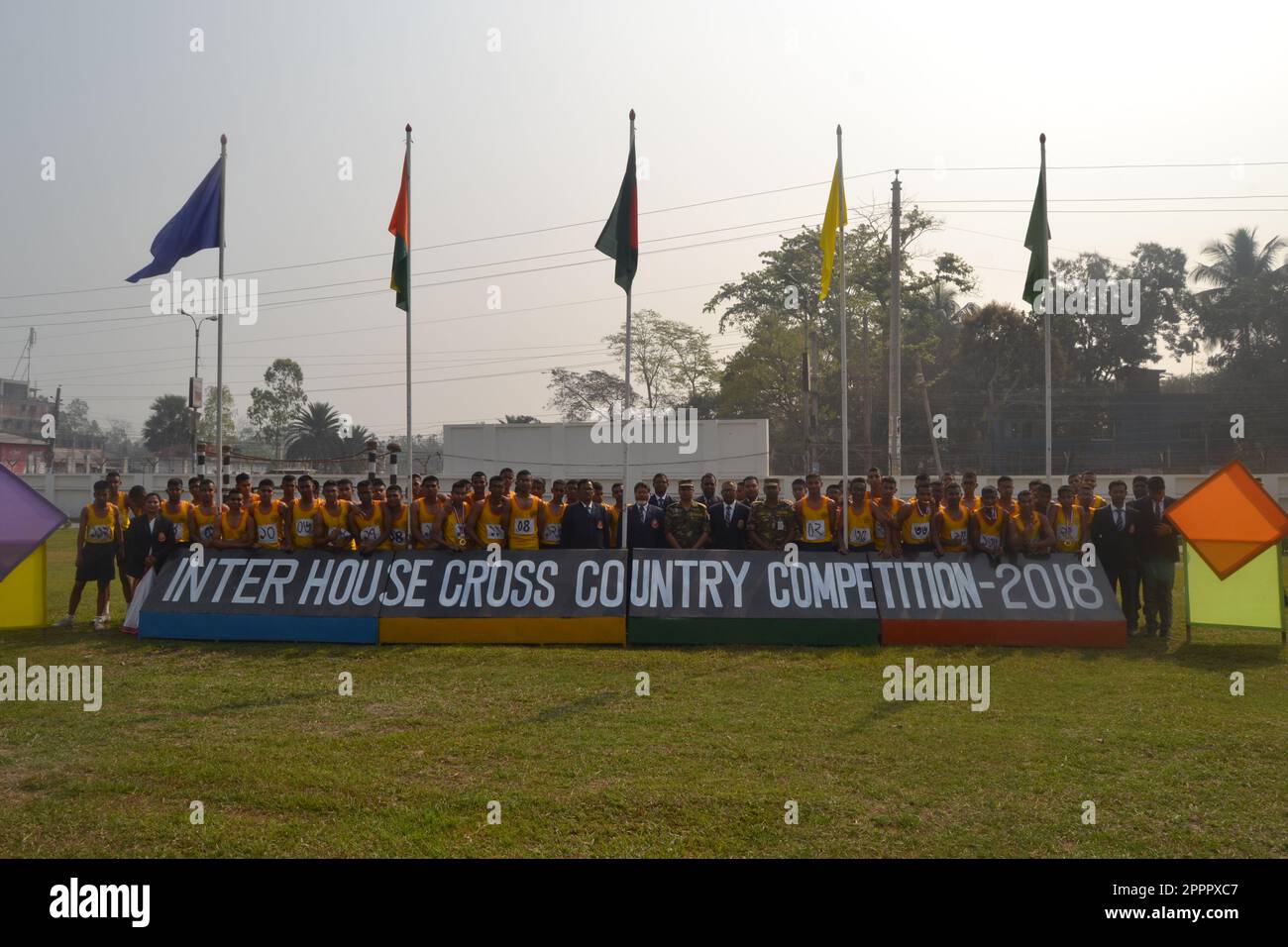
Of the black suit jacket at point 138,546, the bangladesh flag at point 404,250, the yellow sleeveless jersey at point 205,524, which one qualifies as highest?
the bangladesh flag at point 404,250

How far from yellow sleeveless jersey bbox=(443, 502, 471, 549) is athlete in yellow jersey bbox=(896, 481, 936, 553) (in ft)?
18.9

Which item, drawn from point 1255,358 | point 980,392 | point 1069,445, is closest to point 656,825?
point 1069,445

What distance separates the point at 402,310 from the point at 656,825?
9.90 meters

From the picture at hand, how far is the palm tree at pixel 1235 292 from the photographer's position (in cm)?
5147

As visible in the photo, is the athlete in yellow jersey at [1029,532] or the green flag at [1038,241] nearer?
the athlete in yellow jersey at [1029,532]

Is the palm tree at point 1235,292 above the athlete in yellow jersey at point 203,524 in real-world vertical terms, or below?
above

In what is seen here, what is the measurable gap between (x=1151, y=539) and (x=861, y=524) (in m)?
3.87

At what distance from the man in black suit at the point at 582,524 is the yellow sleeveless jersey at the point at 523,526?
0.47 metres

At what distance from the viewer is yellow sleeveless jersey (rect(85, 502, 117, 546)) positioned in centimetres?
1375

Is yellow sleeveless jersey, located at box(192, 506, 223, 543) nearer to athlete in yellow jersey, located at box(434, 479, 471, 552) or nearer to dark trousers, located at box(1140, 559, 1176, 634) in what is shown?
athlete in yellow jersey, located at box(434, 479, 471, 552)

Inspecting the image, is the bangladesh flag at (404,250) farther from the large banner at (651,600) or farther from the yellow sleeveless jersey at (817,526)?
the yellow sleeveless jersey at (817,526)

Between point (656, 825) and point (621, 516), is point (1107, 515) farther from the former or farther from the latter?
point (656, 825)

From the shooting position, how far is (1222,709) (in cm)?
Result: 886

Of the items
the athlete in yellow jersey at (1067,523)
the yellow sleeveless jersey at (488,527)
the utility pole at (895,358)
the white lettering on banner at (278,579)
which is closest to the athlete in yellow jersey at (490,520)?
the yellow sleeveless jersey at (488,527)
